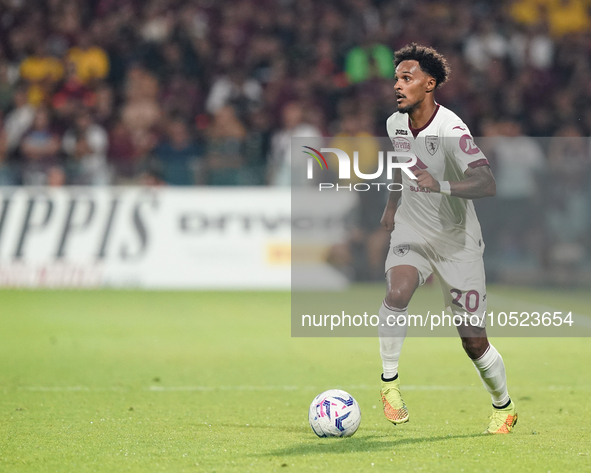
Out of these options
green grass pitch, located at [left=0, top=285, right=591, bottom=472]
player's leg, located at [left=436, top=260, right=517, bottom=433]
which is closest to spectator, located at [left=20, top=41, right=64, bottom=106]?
green grass pitch, located at [left=0, top=285, right=591, bottom=472]

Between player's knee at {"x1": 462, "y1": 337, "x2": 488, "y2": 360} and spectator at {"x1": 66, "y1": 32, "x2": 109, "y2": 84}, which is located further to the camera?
spectator at {"x1": 66, "y1": 32, "x2": 109, "y2": 84}

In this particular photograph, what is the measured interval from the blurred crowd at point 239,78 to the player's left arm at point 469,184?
9498 millimetres

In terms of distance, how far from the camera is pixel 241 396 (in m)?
7.34

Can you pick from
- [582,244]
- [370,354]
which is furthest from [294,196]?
[370,354]

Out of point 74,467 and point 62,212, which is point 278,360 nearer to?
point 74,467

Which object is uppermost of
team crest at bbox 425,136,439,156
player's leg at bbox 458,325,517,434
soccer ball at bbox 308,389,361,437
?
team crest at bbox 425,136,439,156

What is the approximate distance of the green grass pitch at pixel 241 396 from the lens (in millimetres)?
5211

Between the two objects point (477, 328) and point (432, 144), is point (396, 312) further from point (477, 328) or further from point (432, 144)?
point (432, 144)

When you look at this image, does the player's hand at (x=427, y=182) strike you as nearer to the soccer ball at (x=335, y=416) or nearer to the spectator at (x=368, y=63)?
the soccer ball at (x=335, y=416)

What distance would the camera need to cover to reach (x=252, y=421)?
20.8ft

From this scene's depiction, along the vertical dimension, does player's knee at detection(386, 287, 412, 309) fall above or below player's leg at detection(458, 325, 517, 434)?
above

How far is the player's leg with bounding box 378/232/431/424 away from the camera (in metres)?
5.92

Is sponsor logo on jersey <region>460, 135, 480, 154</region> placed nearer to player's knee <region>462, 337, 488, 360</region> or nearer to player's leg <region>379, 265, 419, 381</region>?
player's leg <region>379, 265, 419, 381</region>

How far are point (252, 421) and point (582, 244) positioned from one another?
10500 mm
